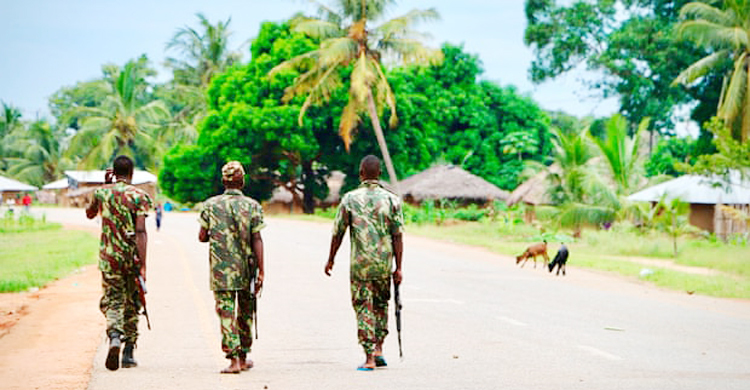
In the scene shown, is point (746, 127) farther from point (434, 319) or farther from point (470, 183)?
point (434, 319)

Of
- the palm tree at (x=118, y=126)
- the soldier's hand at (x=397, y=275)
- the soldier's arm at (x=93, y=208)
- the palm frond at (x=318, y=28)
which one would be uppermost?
the palm frond at (x=318, y=28)

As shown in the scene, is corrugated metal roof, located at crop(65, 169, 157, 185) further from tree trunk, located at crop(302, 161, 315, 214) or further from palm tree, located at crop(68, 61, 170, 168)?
tree trunk, located at crop(302, 161, 315, 214)

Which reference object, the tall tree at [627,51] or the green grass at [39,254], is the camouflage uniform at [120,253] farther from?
the tall tree at [627,51]

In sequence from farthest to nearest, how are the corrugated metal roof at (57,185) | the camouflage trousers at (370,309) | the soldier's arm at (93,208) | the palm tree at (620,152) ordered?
the corrugated metal roof at (57,185) → the palm tree at (620,152) → the soldier's arm at (93,208) → the camouflage trousers at (370,309)

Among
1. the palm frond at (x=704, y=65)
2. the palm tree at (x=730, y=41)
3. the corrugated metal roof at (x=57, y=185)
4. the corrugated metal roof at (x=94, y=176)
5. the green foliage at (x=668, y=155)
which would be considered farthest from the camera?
the corrugated metal roof at (x=57, y=185)

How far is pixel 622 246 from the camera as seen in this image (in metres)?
23.9

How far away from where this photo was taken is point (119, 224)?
22.9 feet

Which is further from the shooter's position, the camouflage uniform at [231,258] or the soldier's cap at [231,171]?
the soldier's cap at [231,171]

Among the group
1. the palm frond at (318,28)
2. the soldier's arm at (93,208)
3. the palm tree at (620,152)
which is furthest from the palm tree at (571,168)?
the soldier's arm at (93,208)

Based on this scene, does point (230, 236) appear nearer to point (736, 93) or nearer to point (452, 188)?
point (736, 93)

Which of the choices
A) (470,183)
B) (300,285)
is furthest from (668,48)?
(300,285)

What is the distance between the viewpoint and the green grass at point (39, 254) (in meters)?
15.1

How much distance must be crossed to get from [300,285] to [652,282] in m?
6.98

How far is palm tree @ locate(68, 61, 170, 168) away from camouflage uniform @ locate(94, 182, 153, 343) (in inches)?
1872
